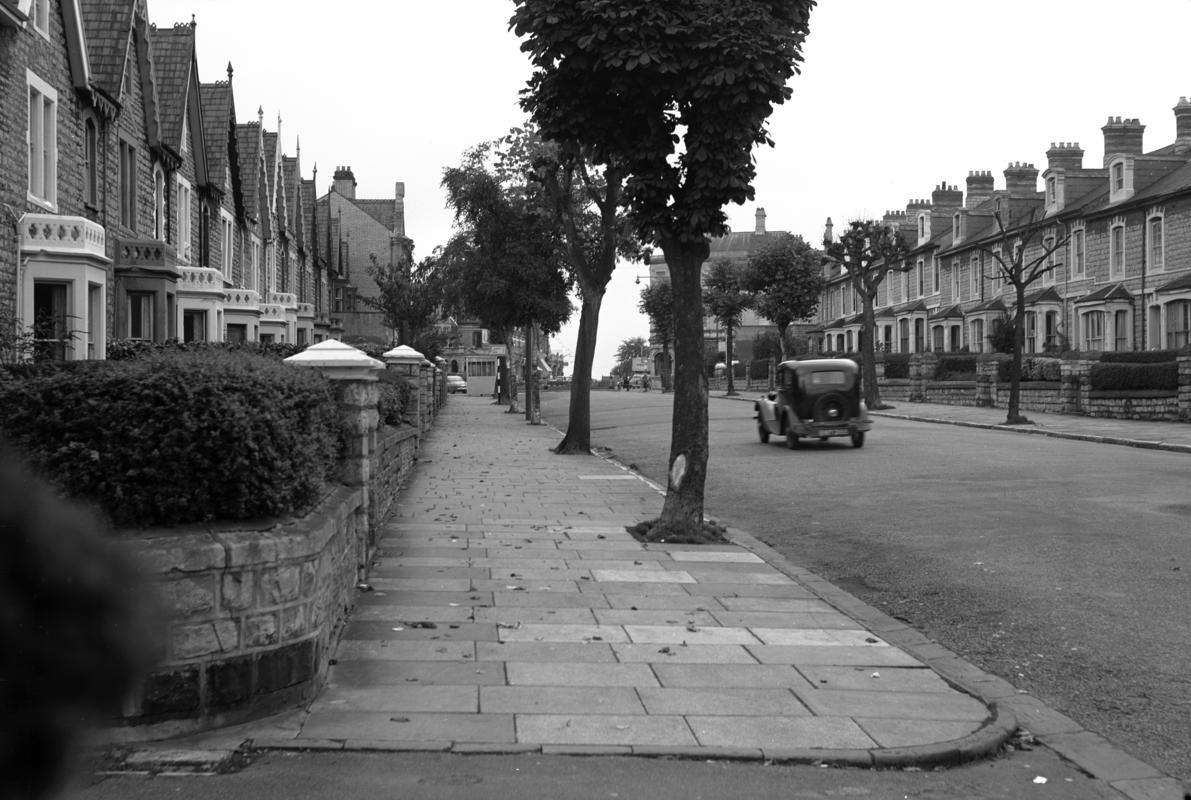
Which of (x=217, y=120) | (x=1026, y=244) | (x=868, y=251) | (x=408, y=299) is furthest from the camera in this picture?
(x=408, y=299)

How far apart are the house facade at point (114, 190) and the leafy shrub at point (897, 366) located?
30.3 m

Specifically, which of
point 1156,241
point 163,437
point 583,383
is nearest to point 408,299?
point 583,383

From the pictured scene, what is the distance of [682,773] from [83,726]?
352 centimetres

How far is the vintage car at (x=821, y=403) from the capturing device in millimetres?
24016

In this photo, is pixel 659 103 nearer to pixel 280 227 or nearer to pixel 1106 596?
pixel 1106 596

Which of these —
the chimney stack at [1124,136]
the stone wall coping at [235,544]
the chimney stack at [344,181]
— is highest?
the chimney stack at [344,181]

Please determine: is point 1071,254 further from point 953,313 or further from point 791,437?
point 791,437

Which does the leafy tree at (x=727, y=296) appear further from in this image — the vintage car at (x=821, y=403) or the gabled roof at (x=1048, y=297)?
the vintage car at (x=821, y=403)

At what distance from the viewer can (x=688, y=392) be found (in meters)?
12.1

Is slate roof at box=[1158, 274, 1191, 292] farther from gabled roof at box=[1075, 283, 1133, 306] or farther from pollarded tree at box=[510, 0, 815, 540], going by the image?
pollarded tree at box=[510, 0, 815, 540]

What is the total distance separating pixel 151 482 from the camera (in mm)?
5164

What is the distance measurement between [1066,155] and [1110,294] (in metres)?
12.7

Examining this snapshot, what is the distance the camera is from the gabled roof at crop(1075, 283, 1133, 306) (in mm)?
43531

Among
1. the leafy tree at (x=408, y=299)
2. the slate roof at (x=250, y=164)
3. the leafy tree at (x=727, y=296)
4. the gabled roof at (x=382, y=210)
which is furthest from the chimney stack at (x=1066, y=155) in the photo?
the gabled roof at (x=382, y=210)
